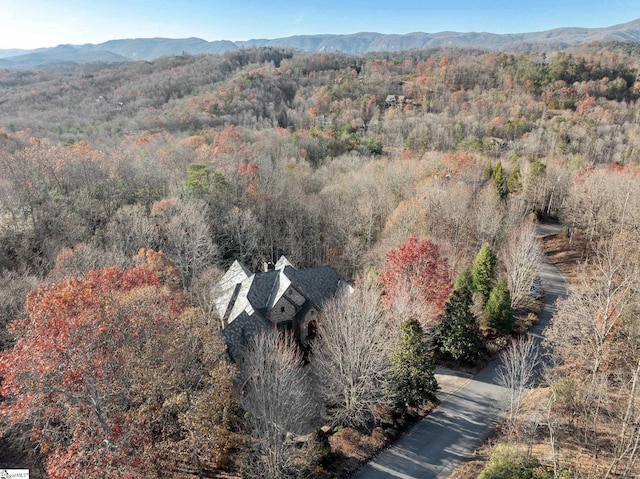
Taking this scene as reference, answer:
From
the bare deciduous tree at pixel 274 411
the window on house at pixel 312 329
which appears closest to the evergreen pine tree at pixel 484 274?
the window on house at pixel 312 329

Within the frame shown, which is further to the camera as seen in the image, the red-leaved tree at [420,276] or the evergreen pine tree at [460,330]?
the red-leaved tree at [420,276]

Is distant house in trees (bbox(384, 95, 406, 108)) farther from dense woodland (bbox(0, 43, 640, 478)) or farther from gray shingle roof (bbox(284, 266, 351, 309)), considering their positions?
gray shingle roof (bbox(284, 266, 351, 309))

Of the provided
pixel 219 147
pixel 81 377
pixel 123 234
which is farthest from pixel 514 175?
pixel 81 377

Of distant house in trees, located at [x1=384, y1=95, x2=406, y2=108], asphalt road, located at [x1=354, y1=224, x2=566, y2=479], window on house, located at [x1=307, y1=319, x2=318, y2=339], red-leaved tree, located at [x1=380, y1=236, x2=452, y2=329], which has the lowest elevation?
asphalt road, located at [x1=354, y1=224, x2=566, y2=479]

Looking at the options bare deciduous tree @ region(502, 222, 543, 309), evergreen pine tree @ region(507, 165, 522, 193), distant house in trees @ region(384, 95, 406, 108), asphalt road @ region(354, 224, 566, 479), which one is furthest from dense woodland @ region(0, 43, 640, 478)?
distant house in trees @ region(384, 95, 406, 108)

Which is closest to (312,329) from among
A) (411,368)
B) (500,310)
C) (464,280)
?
(411,368)

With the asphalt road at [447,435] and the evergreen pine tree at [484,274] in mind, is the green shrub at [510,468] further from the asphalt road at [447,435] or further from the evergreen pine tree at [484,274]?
the evergreen pine tree at [484,274]
